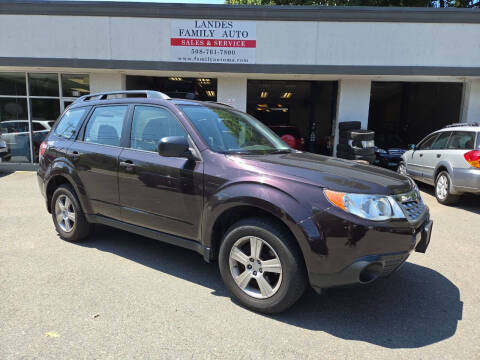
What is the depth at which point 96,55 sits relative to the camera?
11.2 m

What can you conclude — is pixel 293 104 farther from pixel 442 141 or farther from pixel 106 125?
pixel 106 125

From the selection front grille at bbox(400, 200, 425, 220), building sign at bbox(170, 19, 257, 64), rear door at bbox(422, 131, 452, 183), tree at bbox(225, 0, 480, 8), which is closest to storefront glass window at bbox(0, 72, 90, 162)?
building sign at bbox(170, 19, 257, 64)

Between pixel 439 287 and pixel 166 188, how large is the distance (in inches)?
117

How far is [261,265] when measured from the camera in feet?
9.68

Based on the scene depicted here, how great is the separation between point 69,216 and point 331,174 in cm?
352

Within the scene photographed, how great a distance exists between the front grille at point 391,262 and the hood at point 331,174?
1.65ft

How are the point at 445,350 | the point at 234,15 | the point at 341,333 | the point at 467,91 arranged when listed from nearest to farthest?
the point at 445,350, the point at 341,333, the point at 234,15, the point at 467,91

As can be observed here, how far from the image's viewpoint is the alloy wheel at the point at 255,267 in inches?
114

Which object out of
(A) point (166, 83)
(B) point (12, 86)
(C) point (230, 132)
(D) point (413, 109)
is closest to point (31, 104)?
(B) point (12, 86)

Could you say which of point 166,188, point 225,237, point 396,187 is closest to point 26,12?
point 166,188

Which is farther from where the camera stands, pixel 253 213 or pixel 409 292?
pixel 409 292

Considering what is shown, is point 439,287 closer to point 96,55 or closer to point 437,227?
point 437,227

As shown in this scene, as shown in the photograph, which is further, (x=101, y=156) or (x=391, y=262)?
(x=101, y=156)

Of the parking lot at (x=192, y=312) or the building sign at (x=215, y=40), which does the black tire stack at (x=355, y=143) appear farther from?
the parking lot at (x=192, y=312)
